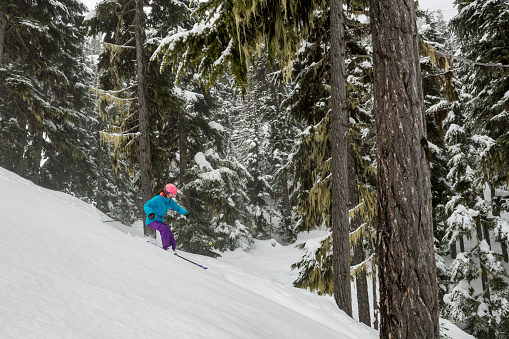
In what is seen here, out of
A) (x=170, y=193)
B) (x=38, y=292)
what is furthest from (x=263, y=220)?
(x=38, y=292)

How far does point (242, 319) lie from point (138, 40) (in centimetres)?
1124

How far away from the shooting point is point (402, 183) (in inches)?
119

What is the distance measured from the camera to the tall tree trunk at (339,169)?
739 centimetres

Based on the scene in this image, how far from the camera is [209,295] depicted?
138 inches

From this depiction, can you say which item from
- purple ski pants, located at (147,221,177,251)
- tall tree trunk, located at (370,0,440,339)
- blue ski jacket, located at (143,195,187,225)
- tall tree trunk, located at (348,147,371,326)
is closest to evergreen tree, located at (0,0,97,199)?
blue ski jacket, located at (143,195,187,225)

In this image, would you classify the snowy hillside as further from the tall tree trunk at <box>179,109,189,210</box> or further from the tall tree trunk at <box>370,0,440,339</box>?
the tall tree trunk at <box>179,109,189,210</box>

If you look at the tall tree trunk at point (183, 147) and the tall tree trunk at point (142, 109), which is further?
the tall tree trunk at point (183, 147)

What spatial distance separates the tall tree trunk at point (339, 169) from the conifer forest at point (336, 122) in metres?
0.03

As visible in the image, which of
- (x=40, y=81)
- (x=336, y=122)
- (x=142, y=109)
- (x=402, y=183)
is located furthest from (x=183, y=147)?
(x=402, y=183)

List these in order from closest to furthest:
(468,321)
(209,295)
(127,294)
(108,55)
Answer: (127,294)
(209,295)
(108,55)
(468,321)

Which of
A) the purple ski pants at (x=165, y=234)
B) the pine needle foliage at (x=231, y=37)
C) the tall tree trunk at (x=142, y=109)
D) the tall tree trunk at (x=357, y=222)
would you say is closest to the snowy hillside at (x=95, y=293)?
the pine needle foliage at (x=231, y=37)

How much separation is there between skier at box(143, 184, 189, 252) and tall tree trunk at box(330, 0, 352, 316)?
3674 mm

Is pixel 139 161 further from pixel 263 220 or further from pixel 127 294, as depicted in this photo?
pixel 263 220

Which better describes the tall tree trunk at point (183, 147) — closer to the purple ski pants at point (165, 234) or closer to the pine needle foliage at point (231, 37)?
the purple ski pants at point (165, 234)
